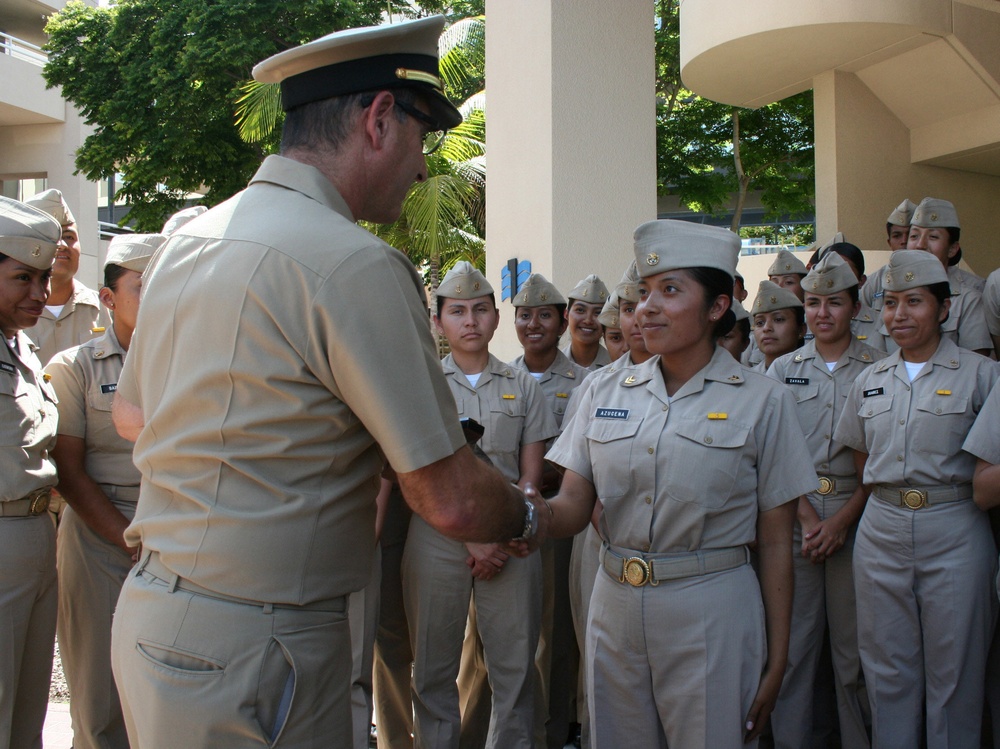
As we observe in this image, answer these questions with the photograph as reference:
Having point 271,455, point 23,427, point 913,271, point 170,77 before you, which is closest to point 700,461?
point 271,455

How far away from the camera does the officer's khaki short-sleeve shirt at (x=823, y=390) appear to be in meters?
4.44

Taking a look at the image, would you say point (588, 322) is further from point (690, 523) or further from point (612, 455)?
point (690, 523)

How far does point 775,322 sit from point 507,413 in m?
1.71

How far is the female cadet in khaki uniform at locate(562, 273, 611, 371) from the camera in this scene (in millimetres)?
5707

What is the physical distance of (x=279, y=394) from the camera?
170cm

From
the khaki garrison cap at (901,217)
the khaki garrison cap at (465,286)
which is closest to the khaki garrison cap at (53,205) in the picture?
the khaki garrison cap at (465,286)

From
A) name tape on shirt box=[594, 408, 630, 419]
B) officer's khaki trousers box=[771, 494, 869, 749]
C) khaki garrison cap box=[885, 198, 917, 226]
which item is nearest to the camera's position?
name tape on shirt box=[594, 408, 630, 419]

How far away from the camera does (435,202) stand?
576 inches

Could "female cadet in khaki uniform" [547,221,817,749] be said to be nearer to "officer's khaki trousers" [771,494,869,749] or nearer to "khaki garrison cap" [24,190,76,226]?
"officer's khaki trousers" [771,494,869,749]

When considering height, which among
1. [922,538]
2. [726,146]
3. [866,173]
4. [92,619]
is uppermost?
[726,146]

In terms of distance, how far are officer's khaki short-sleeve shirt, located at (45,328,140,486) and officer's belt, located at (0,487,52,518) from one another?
0.32 m

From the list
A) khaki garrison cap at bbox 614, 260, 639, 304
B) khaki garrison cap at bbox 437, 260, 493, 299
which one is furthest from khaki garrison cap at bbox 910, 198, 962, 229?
khaki garrison cap at bbox 437, 260, 493, 299

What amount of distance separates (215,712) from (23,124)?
81.6ft

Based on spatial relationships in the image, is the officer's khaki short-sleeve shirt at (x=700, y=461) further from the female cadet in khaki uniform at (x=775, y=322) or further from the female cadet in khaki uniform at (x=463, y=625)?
the female cadet in khaki uniform at (x=775, y=322)
